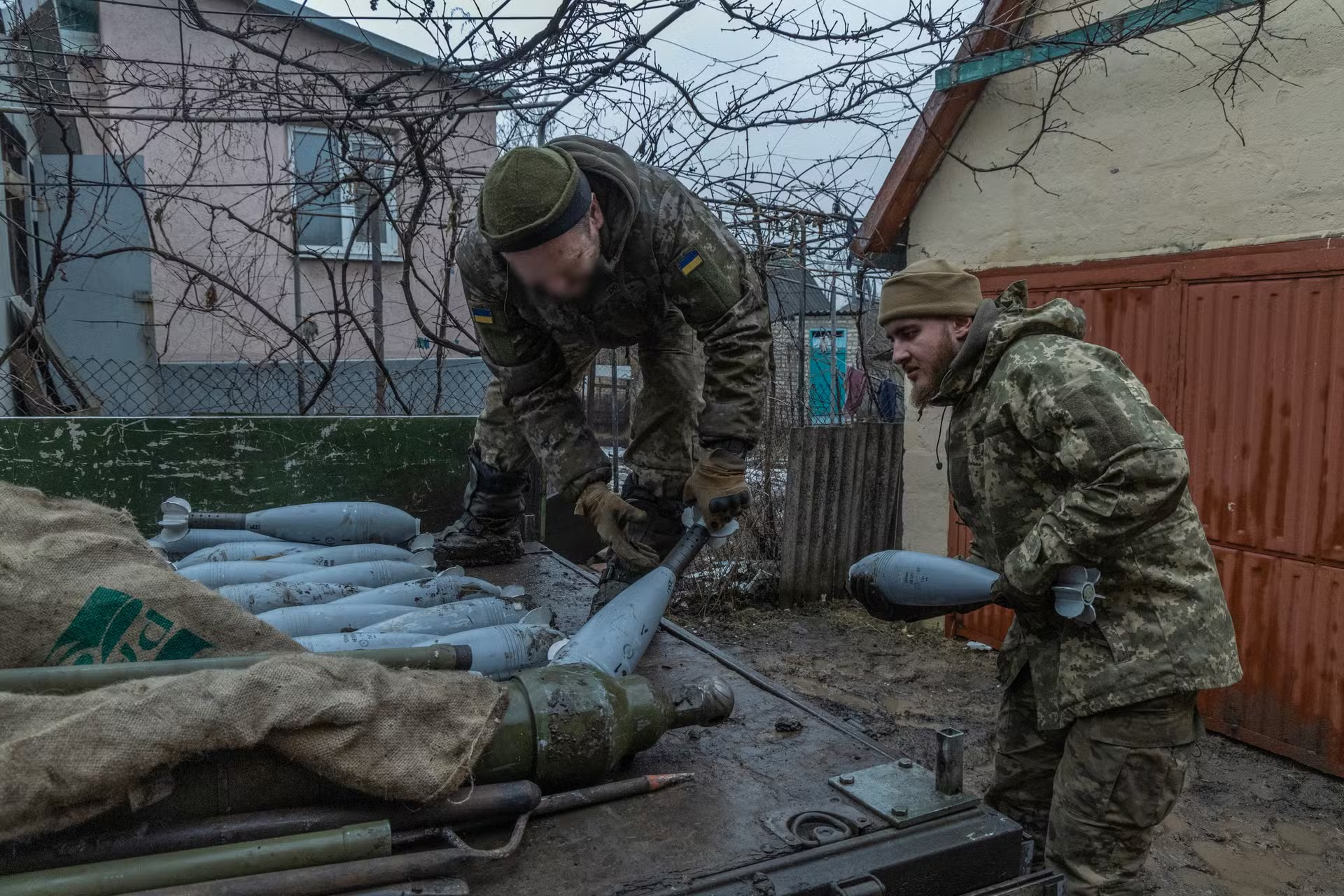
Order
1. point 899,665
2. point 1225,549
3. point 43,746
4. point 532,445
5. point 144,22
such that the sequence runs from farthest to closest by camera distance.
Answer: point 144,22 → point 899,665 → point 1225,549 → point 532,445 → point 43,746

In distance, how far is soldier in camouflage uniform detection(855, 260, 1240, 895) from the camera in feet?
6.67

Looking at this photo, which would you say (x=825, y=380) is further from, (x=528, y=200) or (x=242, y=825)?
(x=242, y=825)

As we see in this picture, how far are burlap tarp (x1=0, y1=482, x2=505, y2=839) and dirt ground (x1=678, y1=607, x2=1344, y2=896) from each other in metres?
1.19

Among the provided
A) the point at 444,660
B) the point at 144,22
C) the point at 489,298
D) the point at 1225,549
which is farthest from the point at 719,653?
the point at 144,22

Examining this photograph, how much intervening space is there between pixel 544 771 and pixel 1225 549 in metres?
4.14

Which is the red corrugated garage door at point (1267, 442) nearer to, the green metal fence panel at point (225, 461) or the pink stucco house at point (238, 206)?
the green metal fence panel at point (225, 461)

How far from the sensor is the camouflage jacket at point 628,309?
266 centimetres

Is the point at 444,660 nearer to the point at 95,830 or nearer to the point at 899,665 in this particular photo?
the point at 95,830

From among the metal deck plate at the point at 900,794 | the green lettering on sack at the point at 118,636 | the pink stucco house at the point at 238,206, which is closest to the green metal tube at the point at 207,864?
the green lettering on sack at the point at 118,636

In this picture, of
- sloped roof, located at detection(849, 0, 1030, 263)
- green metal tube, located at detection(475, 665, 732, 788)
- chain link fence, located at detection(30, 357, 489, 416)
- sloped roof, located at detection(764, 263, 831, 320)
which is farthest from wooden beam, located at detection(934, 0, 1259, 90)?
chain link fence, located at detection(30, 357, 489, 416)

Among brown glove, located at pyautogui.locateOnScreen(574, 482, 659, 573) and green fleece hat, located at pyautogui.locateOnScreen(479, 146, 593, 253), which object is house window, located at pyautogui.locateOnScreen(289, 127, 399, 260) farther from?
green fleece hat, located at pyautogui.locateOnScreen(479, 146, 593, 253)

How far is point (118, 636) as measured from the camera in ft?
4.89

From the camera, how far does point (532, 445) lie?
10.1 ft

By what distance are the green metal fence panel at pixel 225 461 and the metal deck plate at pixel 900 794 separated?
244 cm
